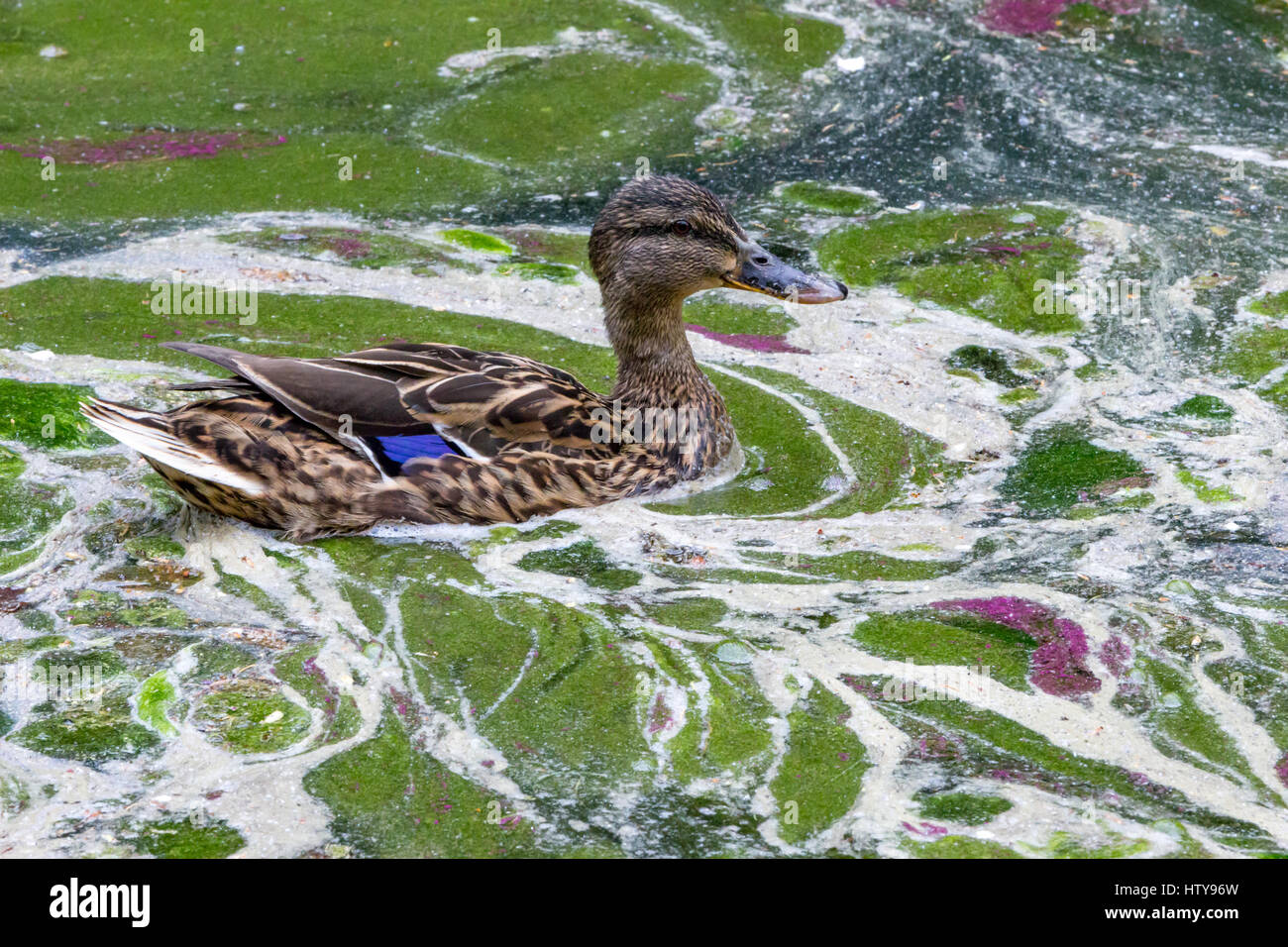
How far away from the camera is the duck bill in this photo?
7406mm

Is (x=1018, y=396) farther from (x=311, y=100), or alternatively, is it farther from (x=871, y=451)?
(x=311, y=100)

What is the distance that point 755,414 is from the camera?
8.06 m

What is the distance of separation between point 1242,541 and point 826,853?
2.90m

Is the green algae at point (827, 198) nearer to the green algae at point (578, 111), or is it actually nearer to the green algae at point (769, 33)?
the green algae at point (578, 111)

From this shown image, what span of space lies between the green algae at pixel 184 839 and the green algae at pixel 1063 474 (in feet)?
12.4

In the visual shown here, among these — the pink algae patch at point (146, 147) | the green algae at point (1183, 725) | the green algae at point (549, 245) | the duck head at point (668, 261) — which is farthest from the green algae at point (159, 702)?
the pink algae patch at point (146, 147)

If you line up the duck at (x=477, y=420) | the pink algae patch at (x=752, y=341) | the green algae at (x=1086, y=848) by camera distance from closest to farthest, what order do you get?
the green algae at (x=1086, y=848)
the duck at (x=477, y=420)
the pink algae patch at (x=752, y=341)

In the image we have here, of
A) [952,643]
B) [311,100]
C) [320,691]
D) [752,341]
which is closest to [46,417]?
[320,691]

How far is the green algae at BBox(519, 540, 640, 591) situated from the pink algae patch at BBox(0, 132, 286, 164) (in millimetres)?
5500

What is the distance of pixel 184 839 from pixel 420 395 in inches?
101

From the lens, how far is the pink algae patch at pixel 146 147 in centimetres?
1072

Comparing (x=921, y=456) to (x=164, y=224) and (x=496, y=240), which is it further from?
(x=164, y=224)

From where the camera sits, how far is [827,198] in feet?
34.0

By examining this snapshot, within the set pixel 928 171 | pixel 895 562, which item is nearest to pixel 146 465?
pixel 895 562
